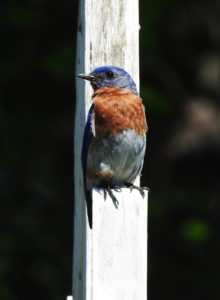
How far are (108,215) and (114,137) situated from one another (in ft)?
3.14

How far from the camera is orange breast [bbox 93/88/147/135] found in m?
3.99

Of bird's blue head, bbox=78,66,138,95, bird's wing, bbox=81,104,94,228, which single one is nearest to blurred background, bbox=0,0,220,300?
bird's blue head, bbox=78,66,138,95

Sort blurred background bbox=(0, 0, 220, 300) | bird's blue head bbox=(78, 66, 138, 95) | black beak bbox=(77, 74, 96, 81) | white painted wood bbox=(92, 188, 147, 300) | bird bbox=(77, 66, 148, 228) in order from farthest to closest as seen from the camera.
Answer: blurred background bbox=(0, 0, 220, 300) < bird bbox=(77, 66, 148, 228) < bird's blue head bbox=(78, 66, 138, 95) < black beak bbox=(77, 74, 96, 81) < white painted wood bbox=(92, 188, 147, 300)

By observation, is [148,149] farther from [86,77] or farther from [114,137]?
[86,77]

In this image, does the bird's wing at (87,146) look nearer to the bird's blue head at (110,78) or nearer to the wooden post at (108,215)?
the wooden post at (108,215)

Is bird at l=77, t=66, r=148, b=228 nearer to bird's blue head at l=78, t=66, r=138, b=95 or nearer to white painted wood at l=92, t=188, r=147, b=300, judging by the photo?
bird's blue head at l=78, t=66, r=138, b=95

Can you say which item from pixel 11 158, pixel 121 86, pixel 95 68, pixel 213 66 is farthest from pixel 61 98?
pixel 95 68

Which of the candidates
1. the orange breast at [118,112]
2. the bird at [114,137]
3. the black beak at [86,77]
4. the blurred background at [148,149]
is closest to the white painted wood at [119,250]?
the black beak at [86,77]

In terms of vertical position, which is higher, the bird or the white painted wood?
the bird

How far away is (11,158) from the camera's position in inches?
260

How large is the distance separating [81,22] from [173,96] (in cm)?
355

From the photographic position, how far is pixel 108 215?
123 inches

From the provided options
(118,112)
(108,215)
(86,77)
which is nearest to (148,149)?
(118,112)

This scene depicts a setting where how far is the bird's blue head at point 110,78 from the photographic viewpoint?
11.6 ft
